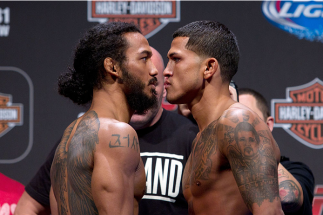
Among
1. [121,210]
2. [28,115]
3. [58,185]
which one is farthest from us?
[28,115]

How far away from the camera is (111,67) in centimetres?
142

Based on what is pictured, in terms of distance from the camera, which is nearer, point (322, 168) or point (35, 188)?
point (35, 188)

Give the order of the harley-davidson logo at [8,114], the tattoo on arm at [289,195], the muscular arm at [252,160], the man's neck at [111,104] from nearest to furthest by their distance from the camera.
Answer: the muscular arm at [252,160], the man's neck at [111,104], the tattoo on arm at [289,195], the harley-davidson logo at [8,114]

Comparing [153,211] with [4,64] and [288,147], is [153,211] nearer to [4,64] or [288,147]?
[288,147]

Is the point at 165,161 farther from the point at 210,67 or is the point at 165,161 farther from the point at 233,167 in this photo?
the point at 233,167

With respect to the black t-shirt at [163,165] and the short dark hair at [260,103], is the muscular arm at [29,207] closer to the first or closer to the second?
the black t-shirt at [163,165]

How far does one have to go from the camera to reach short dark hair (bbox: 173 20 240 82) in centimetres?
146

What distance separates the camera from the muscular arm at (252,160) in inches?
43.6

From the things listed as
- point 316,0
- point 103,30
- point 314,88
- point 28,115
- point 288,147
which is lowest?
point 288,147

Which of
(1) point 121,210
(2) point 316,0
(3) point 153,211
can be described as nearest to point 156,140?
(3) point 153,211

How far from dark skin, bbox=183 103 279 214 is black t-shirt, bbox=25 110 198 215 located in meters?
0.51

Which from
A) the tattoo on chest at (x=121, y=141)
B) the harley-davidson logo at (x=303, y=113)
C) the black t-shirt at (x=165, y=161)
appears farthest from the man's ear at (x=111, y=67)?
the harley-davidson logo at (x=303, y=113)

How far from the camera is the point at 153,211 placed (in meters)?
1.90

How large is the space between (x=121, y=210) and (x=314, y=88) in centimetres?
191
